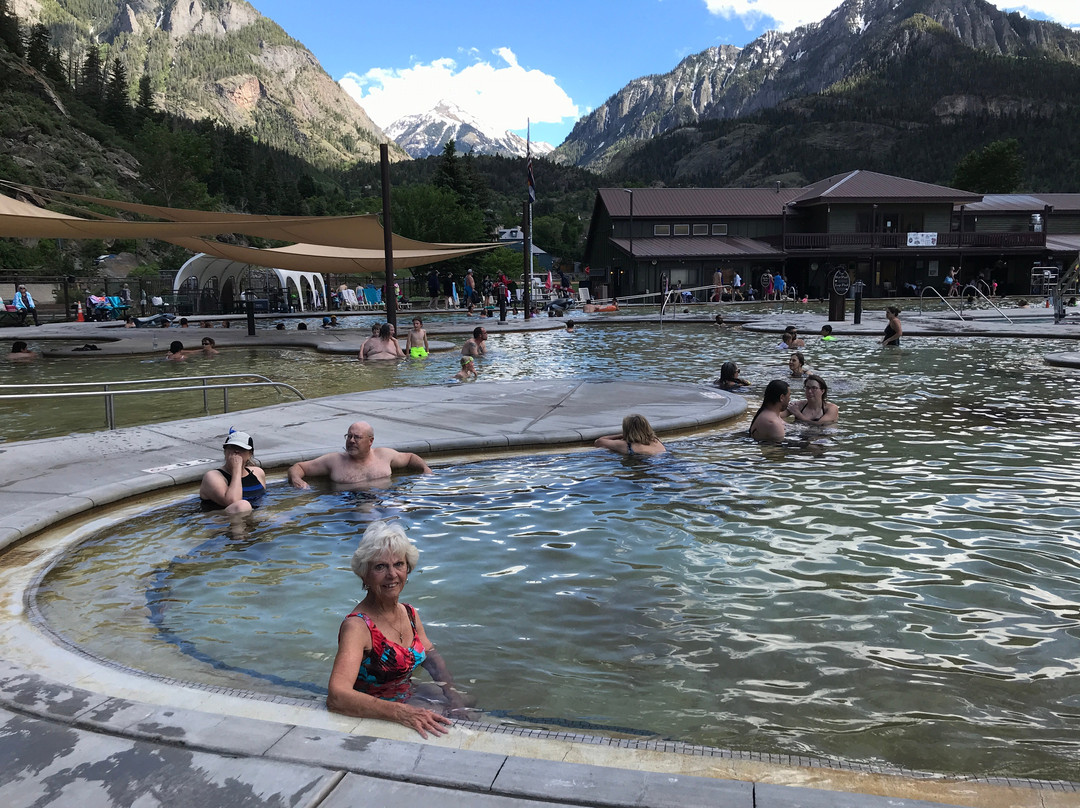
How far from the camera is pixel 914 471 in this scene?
29.0 feet

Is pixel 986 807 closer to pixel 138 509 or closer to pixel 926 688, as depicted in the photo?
pixel 926 688

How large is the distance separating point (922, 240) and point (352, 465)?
5216cm

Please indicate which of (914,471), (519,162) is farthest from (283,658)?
(519,162)

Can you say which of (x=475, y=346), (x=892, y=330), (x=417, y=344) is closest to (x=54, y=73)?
(x=417, y=344)

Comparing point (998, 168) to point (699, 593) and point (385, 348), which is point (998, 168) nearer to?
point (385, 348)

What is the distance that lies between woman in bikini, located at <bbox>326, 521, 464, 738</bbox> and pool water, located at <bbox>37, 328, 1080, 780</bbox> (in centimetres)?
36

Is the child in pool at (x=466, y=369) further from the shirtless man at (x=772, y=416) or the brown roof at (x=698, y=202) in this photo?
the brown roof at (x=698, y=202)

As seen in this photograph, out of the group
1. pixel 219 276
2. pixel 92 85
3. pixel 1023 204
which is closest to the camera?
pixel 219 276

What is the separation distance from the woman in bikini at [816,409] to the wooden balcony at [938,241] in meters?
43.6

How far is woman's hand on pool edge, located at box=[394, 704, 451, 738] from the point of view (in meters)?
3.34

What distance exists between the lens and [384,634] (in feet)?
13.8

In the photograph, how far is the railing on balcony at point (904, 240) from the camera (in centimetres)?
5141

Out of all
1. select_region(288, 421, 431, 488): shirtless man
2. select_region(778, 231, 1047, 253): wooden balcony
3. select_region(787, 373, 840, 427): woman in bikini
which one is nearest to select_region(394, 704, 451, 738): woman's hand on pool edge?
select_region(288, 421, 431, 488): shirtless man

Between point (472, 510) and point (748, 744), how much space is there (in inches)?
170
